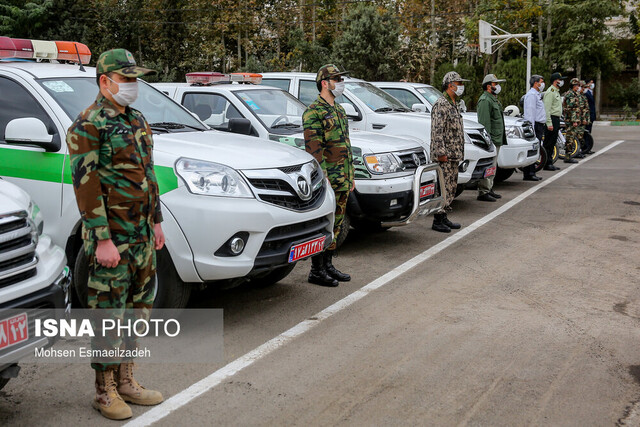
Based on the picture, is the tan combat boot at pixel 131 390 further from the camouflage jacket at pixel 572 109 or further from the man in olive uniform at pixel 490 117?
the camouflage jacket at pixel 572 109

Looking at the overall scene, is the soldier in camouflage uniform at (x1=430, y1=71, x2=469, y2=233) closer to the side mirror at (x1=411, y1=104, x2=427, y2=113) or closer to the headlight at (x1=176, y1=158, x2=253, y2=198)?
the side mirror at (x1=411, y1=104, x2=427, y2=113)

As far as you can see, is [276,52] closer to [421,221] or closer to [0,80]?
[421,221]

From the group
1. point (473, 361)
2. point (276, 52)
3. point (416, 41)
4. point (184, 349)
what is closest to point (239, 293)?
point (184, 349)

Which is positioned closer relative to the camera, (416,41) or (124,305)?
(124,305)

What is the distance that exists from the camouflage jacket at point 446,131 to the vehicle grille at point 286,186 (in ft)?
10.5

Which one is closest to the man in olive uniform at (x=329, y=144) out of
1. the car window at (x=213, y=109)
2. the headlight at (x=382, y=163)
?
the headlight at (x=382, y=163)

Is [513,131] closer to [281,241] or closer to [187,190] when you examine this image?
[281,241]

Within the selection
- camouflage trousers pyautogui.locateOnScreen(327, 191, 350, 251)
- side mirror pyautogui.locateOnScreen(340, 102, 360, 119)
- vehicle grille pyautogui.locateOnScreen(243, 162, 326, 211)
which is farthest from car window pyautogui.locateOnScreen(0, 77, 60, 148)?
side mirror pyautogui.locateOnScreen(340, 102, 360, 119)

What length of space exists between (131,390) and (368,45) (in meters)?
36.5

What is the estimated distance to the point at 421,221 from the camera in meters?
10.0

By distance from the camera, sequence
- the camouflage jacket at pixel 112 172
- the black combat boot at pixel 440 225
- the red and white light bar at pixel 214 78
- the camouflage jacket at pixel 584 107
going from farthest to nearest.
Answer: the camouflage jacket at pixel 584 107
the black combat boot at pixel 440 225
the red and white light bar at pixel 214 78
the camouflage jacket at pixel 112 172

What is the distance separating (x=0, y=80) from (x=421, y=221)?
5979 millimetres

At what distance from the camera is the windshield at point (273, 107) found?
8.23 metres

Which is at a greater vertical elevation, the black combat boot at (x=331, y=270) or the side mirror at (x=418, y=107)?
the side mirror at (x=418, y=107)
